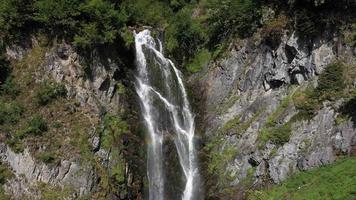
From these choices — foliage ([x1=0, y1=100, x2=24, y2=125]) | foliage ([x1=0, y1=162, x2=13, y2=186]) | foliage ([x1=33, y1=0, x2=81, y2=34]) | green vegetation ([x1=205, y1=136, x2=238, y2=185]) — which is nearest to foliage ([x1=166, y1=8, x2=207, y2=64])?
green vegetation ([x1=205, y1=136, x2=238, y2=185])

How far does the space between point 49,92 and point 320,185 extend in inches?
579

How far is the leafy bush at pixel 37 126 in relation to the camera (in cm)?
2436

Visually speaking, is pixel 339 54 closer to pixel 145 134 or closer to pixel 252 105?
pixel 252 105

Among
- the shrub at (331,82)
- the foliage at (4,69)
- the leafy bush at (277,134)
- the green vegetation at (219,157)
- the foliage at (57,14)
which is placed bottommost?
the green vegetation at (219,157)

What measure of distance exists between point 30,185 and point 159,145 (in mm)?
7529

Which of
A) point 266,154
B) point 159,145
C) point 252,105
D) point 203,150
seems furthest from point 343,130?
point 159,145

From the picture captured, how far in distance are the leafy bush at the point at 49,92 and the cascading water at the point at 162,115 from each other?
517 centimetres

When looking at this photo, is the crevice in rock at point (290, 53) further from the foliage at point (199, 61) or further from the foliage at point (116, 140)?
the foliage at point (116, 140)

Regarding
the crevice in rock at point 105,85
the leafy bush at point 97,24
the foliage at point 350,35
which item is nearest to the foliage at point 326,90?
the foliage at point 350,35

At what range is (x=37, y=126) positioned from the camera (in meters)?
24.4

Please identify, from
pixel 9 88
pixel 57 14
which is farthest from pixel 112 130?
pixel 57 14

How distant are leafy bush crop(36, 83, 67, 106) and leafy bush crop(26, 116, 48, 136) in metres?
1.11

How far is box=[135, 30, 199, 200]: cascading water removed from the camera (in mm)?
26375

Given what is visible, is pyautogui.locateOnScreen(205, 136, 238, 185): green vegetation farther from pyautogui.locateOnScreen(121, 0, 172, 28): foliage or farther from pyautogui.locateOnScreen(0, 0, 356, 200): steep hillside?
pyautogui.locateOnScreen(121, 0, 172, 28): foliage
